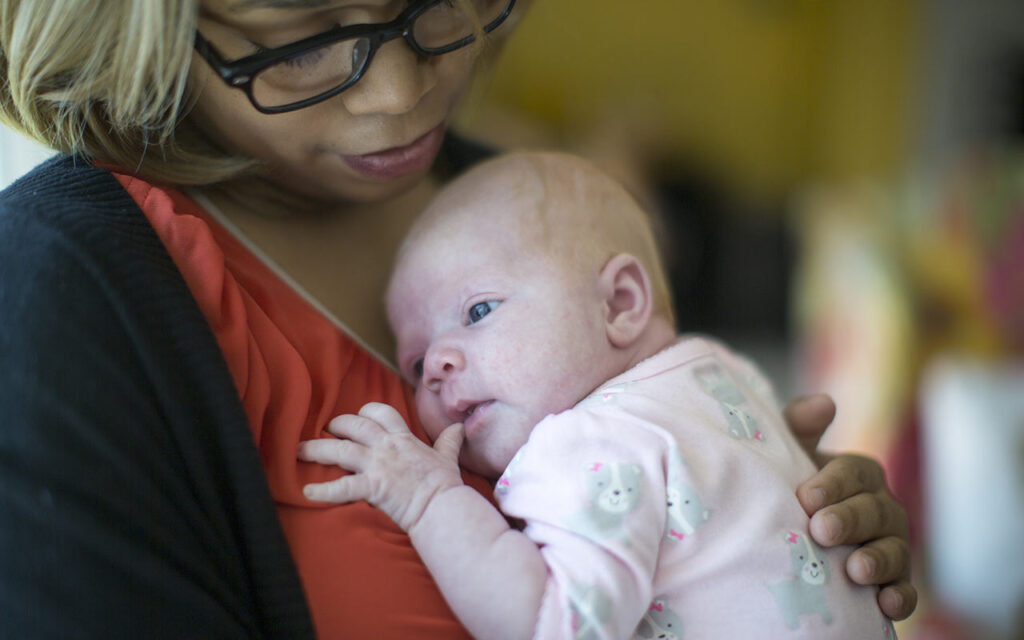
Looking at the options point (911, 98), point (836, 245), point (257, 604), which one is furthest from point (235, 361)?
point (911, 98)

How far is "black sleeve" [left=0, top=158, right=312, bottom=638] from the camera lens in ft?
2.19

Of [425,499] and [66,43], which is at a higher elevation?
[66,43]

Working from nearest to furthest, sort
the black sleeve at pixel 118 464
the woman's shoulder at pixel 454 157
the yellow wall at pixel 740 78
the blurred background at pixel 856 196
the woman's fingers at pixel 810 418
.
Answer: the black sleeve at pixel 118 464
the woman's fingers at pixel 810 418
the woman's shoulder at pixel 454 157
the blurred background at pixel 856 196
the yellow wall at pixel 740 78

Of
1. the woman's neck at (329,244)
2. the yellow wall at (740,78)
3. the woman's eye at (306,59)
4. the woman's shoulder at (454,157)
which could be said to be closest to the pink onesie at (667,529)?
the woman's neck at (329,244)

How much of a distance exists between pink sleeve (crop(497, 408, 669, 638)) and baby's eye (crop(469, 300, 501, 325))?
171 mm

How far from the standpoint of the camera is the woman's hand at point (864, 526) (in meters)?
0.96

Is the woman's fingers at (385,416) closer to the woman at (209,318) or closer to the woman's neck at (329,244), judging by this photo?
the woman at (209,318)

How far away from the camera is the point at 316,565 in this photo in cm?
80

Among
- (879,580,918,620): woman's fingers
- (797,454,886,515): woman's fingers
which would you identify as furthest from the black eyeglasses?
(879,580,918,620): woman's fingers

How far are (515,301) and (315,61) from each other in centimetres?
33

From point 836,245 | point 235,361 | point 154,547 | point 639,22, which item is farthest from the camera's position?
point 639,22

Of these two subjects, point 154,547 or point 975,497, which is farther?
point 975,497

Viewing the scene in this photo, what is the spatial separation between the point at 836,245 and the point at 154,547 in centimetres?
283

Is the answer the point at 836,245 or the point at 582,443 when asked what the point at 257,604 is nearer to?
the point at 582,443
